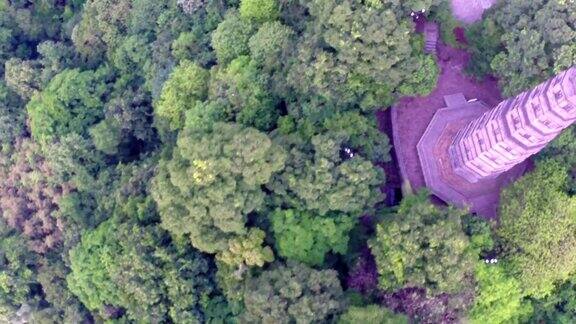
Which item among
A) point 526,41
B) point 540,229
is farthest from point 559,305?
point 526,41

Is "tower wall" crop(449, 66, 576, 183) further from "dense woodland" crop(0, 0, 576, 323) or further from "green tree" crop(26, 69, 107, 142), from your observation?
"green tree" crop(26, 69, 107, 142)

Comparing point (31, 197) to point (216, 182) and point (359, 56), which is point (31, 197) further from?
point (359, 56)

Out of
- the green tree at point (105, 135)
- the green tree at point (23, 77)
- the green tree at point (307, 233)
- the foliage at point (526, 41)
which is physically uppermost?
the green tree at point (23, 77)

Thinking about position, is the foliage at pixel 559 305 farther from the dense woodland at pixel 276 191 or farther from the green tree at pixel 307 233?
the green tree at pixel 307 233

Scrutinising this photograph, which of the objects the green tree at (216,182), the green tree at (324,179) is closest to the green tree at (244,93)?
the green tree at (216,182)

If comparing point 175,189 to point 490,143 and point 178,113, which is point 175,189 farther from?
point 490,143

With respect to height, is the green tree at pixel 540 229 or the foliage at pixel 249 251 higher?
the foliage at pixel 249 251
